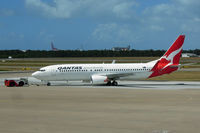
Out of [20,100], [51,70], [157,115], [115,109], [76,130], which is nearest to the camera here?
[76,130]

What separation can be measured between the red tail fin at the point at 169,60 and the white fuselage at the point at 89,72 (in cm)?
106

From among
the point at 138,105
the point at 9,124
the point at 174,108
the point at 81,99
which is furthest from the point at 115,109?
the point at 9,124

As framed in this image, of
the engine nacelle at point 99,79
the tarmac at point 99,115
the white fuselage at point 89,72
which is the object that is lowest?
the tarmac at point 99,115

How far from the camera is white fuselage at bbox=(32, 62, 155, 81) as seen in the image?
4922 cm

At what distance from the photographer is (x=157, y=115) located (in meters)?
23.9

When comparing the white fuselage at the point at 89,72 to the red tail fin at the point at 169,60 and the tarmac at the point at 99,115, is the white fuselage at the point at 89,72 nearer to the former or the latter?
the red tail fin at the point at 169,60

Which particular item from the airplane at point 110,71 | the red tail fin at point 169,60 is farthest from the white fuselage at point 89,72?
the red tail fin at point 169,60

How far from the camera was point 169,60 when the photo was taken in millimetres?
50156

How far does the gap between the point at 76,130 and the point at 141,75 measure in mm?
31487

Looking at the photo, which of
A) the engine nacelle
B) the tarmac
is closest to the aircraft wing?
the engine nacelle

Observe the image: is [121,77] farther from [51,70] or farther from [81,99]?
[81,99]

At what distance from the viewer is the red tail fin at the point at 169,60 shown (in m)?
49.6

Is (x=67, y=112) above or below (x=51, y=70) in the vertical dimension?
below

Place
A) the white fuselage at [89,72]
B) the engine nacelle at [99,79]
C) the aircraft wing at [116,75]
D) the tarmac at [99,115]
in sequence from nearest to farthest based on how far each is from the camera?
the tarmac at [99,115]
the engine nacelle at [99,79]
the aircraft wing at [116,75]
the white fuselage at [89,72]
